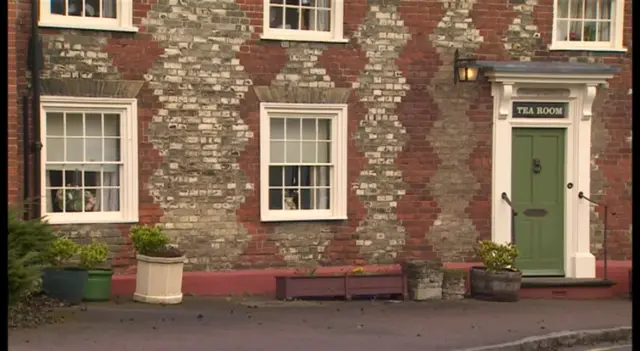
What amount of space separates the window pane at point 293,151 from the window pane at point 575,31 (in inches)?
176

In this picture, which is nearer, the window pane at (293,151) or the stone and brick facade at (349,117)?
the stone and brick facade at (349,117)

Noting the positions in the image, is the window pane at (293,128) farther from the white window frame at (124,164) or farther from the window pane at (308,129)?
the white window frame at (124,164)

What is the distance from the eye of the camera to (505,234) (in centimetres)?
1480

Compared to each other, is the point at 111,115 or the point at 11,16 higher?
the point at 11,16

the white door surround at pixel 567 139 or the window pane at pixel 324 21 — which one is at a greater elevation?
the window pane at pixel 324 21

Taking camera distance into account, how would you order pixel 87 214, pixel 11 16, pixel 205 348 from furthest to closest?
pixel 87 214
pixel 11 16
pixel 205 348

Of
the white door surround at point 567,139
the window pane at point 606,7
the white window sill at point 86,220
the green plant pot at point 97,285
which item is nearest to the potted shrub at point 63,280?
the green plant pot at point 97,285

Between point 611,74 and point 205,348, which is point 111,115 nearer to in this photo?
point 205,348

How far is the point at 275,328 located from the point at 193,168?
3.15m

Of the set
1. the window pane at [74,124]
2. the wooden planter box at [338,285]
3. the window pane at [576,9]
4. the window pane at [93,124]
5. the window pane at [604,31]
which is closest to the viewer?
the window pane at [74,124]

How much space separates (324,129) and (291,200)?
3.61 ft

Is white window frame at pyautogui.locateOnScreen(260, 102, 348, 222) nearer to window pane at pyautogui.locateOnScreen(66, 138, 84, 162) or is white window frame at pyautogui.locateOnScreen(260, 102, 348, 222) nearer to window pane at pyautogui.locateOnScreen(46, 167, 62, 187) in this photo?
window pane at pyautogui.locateOnScreen(66, 138, 84, 162)

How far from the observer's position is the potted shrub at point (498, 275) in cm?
1402

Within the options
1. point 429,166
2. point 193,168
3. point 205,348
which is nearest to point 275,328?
point 205,348
